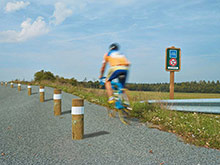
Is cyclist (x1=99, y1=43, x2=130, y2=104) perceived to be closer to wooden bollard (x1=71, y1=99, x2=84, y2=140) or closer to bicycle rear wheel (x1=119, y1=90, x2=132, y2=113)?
bicycle rear wheel (x1=119, y1=90, x2=132, y2=113)

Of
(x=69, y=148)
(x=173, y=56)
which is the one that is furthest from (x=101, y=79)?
(x=173, y=56)

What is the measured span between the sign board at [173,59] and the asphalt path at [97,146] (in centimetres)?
577

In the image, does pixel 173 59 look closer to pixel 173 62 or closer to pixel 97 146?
pixel 173 62

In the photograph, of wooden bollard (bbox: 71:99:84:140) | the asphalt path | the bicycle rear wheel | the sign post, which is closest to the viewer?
the asphalt path

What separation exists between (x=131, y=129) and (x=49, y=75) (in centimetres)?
4673

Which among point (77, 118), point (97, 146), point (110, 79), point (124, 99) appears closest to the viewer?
point (97, 146)

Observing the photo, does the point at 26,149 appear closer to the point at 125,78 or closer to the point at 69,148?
the point at 69,148

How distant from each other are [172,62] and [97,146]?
8193mm

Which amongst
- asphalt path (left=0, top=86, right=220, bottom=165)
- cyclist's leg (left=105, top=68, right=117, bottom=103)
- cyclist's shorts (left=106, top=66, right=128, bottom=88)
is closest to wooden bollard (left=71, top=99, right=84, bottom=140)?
asphalt path (left=0, top=86, right=220, bottom=165)

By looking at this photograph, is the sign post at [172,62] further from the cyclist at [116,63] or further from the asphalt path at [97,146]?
the cyclist at [116,63]

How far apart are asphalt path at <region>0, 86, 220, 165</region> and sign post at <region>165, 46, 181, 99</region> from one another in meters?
5.56

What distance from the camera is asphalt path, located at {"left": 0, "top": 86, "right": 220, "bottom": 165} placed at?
4465mm

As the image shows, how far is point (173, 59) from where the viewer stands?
39.6 ft

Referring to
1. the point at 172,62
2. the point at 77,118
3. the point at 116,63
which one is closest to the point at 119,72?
the point at 116,63
